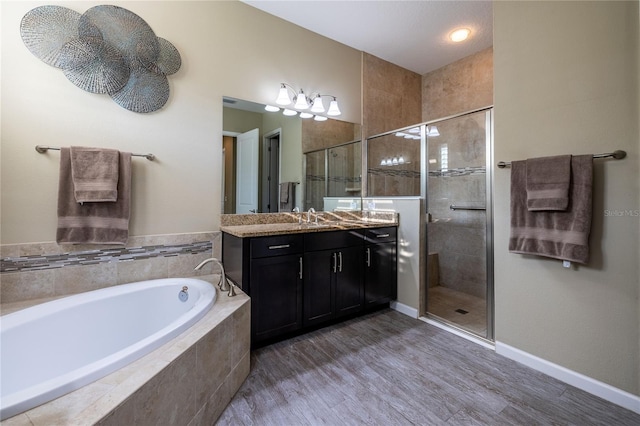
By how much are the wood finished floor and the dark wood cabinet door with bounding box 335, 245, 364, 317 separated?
31 cm

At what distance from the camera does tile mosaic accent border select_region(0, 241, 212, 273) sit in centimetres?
170

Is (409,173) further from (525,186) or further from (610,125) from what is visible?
(610,125)

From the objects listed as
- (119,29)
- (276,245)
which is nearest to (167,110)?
(119,29)

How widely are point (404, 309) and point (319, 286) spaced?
3.31ft

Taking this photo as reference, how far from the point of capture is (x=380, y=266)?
270cm

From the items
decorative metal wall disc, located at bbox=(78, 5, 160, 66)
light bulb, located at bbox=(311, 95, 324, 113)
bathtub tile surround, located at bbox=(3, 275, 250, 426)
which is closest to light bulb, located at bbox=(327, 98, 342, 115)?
light bulb, located at bbox=(311, 95, 324, 113)

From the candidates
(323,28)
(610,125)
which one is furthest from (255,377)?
(323,28)

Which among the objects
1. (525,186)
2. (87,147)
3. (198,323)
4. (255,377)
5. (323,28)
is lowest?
(255,377)

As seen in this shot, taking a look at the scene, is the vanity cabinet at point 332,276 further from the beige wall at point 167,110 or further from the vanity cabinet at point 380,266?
the beige wall at point 167,110

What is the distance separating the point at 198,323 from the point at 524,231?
2052 mm

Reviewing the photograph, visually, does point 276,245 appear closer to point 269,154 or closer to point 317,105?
point 269,154

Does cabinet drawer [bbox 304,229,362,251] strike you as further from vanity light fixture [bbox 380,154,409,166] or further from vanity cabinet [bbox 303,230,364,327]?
vanity light fixture [bbox 380,154,409,166]

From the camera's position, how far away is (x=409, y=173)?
299 cm

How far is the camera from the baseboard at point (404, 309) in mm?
2664
